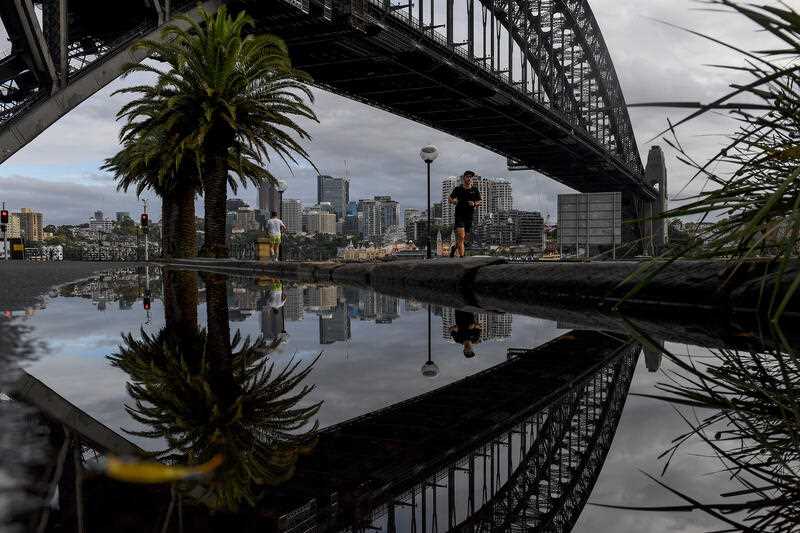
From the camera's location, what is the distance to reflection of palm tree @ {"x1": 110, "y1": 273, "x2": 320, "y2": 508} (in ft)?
4.18

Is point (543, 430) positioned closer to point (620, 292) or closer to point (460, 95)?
point (620, 292)

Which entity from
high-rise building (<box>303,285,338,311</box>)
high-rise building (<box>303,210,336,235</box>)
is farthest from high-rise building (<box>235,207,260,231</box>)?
high-rise building (<box>303,285,338,311</box>)

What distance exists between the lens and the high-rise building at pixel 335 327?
3602 mm

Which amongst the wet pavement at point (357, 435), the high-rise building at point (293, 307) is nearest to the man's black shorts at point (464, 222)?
the high-rise building at point (293, 307)

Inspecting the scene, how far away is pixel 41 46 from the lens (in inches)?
520

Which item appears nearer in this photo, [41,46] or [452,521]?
[452,521]

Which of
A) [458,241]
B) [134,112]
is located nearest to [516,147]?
[134,112]

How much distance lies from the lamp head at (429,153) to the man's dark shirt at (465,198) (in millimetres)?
5436

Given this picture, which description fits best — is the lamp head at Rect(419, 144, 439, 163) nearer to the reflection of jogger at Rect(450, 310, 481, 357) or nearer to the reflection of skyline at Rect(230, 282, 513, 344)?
the reflection of skyline at Rect(230, 282, 513, 344)

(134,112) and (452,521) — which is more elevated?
(134,112)

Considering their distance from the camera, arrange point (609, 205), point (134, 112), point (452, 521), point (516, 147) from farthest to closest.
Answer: point (516, 147) < point (609, 205) < point (134, 112) < point (452, 521)

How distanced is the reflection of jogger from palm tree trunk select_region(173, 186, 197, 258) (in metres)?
19.1

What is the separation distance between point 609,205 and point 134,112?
→ 56.5 ft

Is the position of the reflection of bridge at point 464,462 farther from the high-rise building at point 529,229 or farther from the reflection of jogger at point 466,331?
the high-rise building at point 529,229
